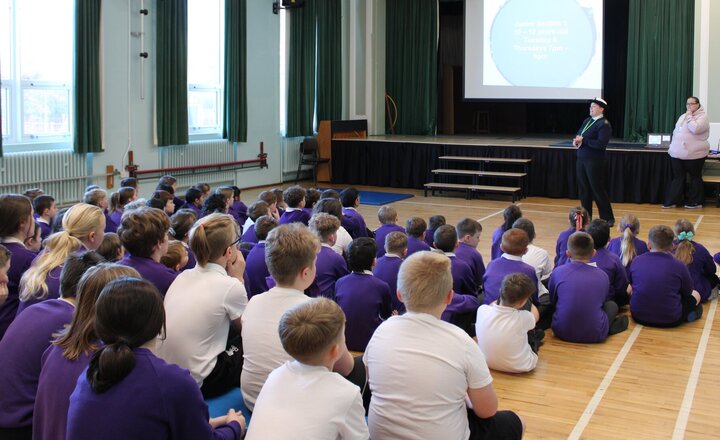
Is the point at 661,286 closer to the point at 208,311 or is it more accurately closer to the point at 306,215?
the point at 306,215

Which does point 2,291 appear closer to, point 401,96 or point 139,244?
point 139,244

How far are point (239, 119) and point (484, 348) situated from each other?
8.21 m

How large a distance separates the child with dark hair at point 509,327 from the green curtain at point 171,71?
7193 mm

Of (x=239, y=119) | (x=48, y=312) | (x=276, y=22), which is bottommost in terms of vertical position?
(x=48, y=312)

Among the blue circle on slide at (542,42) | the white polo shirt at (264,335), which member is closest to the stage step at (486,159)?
the blue circle on slide at (542,42)

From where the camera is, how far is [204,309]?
296 cm

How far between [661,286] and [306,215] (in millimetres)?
2731

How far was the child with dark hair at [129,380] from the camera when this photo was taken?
1939mm

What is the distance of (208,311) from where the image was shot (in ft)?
9.73

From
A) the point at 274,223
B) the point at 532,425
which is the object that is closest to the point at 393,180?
the point at 274,223

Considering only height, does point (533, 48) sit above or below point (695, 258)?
above

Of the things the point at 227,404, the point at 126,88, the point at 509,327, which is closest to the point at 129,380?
the point at 227,404

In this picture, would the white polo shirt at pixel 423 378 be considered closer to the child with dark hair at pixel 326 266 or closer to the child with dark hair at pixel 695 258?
the child with dark hair at pixel 326 266

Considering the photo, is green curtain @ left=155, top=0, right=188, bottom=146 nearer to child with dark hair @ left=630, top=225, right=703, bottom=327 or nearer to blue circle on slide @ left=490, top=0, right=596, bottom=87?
blue circle on slide @ left=490, top=0, right=596, bottom=87
